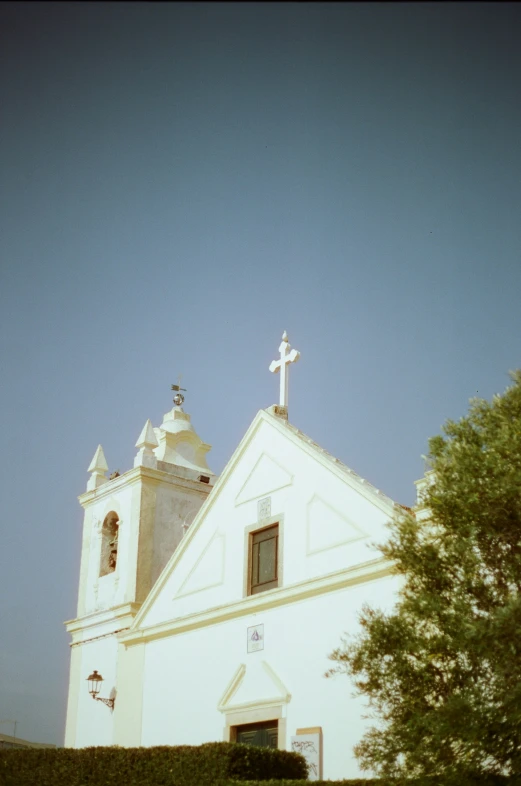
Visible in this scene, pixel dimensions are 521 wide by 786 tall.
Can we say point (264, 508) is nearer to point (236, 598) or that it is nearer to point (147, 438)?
point (236, 598)

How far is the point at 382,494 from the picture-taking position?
17797mm

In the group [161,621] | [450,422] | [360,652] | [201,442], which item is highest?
[201,442]

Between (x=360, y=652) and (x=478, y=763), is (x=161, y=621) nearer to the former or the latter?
(x=360, y=652)

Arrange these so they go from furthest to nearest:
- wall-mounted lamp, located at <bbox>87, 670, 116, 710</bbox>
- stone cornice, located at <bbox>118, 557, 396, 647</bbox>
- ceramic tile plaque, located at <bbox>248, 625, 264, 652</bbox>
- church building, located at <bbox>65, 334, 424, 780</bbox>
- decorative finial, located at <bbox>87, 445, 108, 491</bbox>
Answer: decorative finial, located at <bbox>87, 445, 108, 491</bbox>, wall-mounted lamp, located at <bbox>87, 670, 116, 710</bbox>, ceramic tile plaque, located at <bbox>248, 625, 264, 652</bbox>, church building, located at <bbox>65, 334, 424, 780</bbox>, stone cornice, located at <bbox>118, 557, 396, 647</bbox>

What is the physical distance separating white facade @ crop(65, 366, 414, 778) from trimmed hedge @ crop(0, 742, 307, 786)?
6.31ft

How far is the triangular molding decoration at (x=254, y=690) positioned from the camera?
59.1 feet

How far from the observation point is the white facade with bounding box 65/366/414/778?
1741cm

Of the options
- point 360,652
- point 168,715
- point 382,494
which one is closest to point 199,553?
point 168,715

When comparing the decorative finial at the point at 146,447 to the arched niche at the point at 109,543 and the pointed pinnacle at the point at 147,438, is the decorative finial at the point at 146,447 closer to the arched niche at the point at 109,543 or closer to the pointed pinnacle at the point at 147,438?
the pointed pinnacle at the point at 147,438

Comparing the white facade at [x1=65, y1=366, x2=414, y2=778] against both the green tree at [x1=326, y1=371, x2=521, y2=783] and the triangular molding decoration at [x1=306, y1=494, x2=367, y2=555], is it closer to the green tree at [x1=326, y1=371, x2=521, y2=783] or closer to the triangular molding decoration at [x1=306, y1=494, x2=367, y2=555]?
the triangular molding decoration at [x1=306, y1=494, x2=367, y2=555]

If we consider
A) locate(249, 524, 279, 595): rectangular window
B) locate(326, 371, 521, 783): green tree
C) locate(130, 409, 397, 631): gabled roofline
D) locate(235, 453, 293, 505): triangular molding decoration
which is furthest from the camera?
locate(235, 453, 293, 505): triangular molding decoration

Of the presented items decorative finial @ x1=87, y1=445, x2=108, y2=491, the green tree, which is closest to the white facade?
decorative finial @ x1=87, y1=445, x2=108, y2=491

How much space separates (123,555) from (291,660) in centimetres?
821

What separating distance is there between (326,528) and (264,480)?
2603mm
